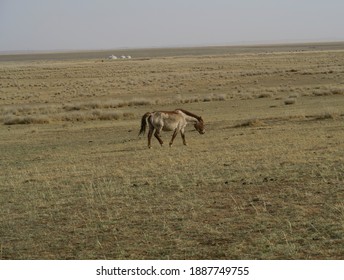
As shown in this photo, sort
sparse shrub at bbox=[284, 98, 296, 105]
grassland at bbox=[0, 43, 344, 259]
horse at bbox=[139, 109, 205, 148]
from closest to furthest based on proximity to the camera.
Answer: grassland at bbox=[0, 43, 344, 259]
horse at bbox=[139, 109, 205, 148]
sparse shrub at bbox=[284, 98, 296, 105]

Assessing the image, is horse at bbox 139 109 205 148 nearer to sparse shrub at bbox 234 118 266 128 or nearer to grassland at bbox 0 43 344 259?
grassland at bbox 0 43 344 259

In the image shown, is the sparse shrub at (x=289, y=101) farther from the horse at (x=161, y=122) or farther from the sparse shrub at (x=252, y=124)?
the horse at (x=161, y=122)

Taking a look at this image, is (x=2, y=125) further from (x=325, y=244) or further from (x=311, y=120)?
(x=325, y=244)

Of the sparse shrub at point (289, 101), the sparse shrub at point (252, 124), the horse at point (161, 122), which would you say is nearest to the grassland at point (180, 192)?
the sparse shrub at point (252, 124)

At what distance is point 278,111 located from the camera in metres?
27.9

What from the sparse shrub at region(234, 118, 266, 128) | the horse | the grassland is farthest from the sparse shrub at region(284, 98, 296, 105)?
the horse

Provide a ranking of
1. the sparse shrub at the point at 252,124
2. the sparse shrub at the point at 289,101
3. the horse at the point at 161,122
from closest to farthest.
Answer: the horse at the point at 161,122
the sparse shrub at the point at 252,124
the sparse shrub at the point at 289,101

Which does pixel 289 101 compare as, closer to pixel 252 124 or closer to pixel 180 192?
pixel 252 124

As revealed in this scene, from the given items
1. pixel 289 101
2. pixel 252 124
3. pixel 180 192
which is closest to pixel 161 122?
pixel 252 124

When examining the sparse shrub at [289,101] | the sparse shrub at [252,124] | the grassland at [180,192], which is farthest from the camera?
the sparse shrub at [289,101]

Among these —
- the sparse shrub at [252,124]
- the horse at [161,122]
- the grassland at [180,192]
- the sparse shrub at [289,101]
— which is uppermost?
the horse at [161,122]

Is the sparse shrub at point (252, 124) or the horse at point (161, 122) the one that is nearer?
the horse at point (161, 122)

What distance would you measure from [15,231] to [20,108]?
29.1 m

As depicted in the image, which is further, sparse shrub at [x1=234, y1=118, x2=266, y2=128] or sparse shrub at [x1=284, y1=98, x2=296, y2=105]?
sparse shrub at [x1=284, y1=98, x2=296, y2=105]
